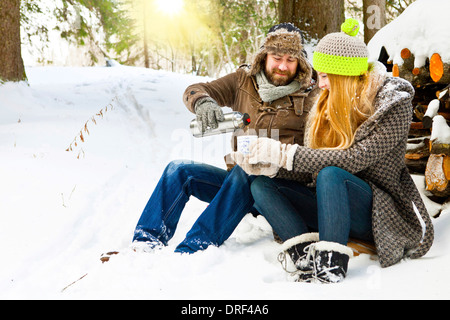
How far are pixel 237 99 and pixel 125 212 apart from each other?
126 cm

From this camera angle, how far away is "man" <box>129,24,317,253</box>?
2.64 m

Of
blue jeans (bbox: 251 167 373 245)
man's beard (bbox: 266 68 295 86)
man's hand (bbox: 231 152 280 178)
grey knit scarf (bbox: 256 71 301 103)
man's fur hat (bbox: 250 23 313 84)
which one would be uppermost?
man's fur hat (bbox: 250 23 313 84)

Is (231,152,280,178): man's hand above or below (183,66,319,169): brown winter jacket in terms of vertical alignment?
below

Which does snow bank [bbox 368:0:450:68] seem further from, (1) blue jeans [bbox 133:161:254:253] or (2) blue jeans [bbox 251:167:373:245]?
(1) blue jeans [bbox 133:161:254:253]

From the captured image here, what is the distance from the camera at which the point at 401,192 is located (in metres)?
2.25

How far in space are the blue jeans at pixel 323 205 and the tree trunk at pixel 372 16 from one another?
5.61 m

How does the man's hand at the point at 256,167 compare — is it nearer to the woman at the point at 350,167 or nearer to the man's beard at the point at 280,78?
the woman at the point at 350,167

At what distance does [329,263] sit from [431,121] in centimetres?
169

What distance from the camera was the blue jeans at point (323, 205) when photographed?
212cm

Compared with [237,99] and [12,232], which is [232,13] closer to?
[237,99]

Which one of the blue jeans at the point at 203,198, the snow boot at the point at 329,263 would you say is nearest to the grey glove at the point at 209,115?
the blue jeans at the point at 203,198

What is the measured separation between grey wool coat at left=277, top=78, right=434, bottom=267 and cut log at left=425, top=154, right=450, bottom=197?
2.82 feet

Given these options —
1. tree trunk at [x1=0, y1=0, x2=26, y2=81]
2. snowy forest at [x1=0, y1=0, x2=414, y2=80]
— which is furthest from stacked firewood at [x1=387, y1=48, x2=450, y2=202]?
tree trunk at [x1=0, y1=0, x2=26, y2=81]

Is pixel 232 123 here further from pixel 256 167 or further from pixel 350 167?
pixel 350 167
